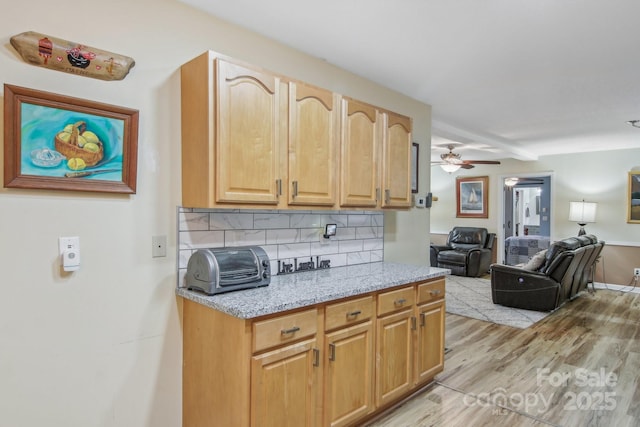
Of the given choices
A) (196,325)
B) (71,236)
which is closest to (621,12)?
(196,325)

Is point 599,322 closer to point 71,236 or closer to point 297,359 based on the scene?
point 297,359

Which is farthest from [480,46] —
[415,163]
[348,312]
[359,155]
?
[348,312]

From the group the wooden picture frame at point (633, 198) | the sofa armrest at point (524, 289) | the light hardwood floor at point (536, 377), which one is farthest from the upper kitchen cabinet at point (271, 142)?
the wooden picture frame at point (633, 198)

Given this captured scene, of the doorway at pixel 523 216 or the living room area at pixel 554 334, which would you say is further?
the doorway at pixel 523 216

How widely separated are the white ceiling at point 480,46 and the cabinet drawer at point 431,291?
1.63 meters

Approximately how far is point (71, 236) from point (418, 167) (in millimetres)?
2917

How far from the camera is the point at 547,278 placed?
4.75m

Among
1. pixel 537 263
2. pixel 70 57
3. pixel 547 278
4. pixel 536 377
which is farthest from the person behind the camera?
pixel 537 263

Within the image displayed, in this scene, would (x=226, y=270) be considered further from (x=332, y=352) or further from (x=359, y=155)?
(x=359, y=155)

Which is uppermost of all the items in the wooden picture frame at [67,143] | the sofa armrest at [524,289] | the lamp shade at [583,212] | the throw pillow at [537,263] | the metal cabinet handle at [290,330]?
the wooden picture frame at [67,143]

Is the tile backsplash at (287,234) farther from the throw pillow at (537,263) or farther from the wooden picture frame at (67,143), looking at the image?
the throw pillow at (537,263)

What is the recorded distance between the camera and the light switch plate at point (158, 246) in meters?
1.95

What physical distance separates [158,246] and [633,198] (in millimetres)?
7293

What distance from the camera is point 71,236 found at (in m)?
1.69
